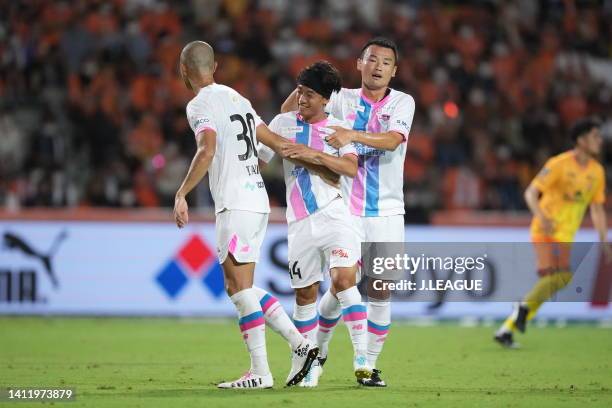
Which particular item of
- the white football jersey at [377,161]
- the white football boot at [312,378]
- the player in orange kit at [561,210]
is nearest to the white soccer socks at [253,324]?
the white football boot at [312,378]

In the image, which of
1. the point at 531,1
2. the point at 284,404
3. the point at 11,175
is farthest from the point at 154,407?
the point at 531,1

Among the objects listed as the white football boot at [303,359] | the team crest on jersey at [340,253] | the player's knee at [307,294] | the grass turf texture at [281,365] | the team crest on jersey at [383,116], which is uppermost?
the team crest on jersey at [383,116]

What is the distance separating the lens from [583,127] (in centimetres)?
1180

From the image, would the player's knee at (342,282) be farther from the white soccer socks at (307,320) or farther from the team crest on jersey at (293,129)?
Result: the team crest on jersey at (293,129)

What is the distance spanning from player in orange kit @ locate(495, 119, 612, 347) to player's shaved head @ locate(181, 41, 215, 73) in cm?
502

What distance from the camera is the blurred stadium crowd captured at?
1623cm

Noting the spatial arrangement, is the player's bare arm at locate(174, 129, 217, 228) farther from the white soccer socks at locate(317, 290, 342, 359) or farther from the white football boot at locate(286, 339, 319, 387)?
the white soccer socks at locate(317, 290, 342, 359)

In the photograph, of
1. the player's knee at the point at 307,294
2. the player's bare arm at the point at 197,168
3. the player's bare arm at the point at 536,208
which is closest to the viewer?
the player's bare arm at the point at 197,168

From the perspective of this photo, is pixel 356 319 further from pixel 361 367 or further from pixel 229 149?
pixel 229 149

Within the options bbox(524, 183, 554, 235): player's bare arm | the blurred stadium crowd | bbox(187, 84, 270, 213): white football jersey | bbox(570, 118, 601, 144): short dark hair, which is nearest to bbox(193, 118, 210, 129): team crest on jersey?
bbox(187, 84, 270, 213): white football jersey

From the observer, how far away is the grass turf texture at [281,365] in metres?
7.29

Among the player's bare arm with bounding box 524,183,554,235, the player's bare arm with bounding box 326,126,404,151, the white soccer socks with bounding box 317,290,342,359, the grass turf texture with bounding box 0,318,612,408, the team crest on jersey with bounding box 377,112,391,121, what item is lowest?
the grass turf texture with bounding box 0,318,612,408

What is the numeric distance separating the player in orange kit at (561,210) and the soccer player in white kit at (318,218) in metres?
4.13

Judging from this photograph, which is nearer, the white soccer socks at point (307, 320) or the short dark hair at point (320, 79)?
the short dark hair at point (320, 79)
